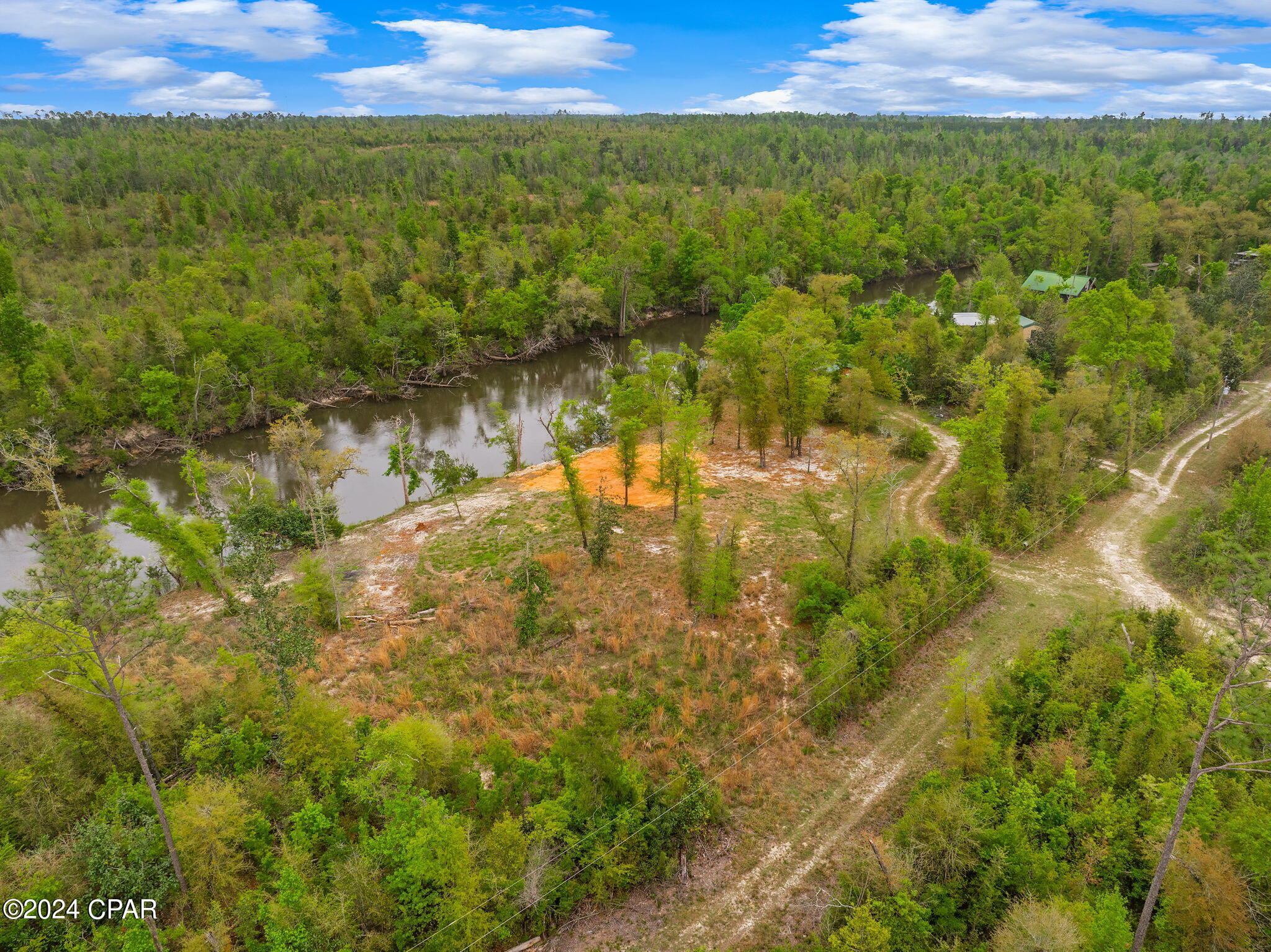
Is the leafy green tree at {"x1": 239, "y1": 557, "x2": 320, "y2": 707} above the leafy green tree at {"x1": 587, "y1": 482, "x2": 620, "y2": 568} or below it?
above

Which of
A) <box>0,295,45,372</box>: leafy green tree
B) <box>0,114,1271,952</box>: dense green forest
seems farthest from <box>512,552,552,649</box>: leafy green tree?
<box>0,295,45,372</box>: leafy green tree

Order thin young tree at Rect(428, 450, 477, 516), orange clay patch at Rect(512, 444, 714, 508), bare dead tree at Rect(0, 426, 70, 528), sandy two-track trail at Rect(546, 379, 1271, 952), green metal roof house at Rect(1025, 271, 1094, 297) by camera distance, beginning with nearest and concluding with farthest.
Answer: sandy two-track trail at Rect(546, 379, 1271, 952) → bare dead tree at Rect(0, 426, 70, 528) → orange clay patch at Rect(512, 444, 714, 508) → thin young tree at Rect(428, 450, 477, 516) → green metal roof house at Rect(1025, 271, 1094, 297)

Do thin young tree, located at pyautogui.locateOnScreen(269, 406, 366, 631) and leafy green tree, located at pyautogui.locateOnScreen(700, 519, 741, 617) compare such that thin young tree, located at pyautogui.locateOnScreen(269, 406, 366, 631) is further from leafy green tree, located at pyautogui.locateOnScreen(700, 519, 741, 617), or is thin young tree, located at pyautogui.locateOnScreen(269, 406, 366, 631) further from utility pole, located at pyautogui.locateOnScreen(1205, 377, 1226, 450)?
utility pole, located at pyautogui.locateOnScreen(1205, 377, 1226, 450)

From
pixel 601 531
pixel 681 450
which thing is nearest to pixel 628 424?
pixel 681 450

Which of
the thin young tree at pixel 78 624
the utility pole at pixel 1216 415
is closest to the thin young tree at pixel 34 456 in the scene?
the thin young tree at pixel 78 624

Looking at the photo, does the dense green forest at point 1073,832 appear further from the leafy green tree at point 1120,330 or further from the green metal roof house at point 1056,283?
the green metal roof house at point 1056,283

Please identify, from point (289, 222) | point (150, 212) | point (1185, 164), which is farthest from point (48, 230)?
point (1185, 164)

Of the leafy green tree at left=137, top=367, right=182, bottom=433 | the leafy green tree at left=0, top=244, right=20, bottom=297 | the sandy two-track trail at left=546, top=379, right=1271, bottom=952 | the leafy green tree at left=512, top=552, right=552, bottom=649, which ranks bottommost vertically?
the sandy two-track trail at left=546, top=379, right=1271, bottom=952
